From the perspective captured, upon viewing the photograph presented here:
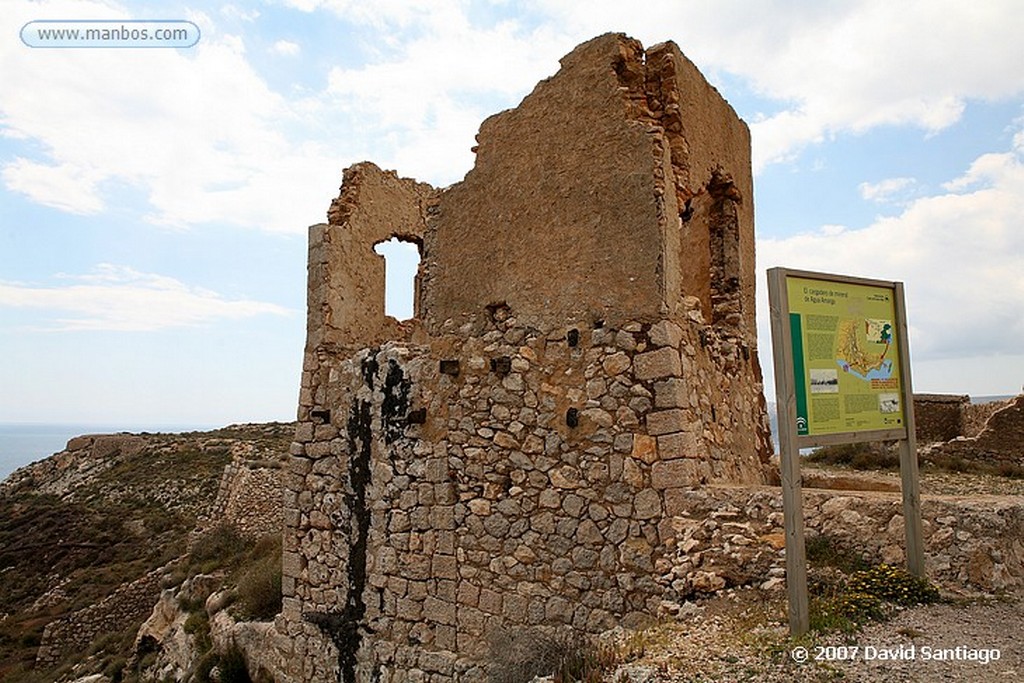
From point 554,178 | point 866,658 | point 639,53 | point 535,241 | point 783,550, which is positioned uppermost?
point 639,53

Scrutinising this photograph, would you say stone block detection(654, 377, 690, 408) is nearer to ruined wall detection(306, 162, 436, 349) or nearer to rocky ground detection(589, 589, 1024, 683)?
A: rocky ground detection(589, 589, 1024, 683)

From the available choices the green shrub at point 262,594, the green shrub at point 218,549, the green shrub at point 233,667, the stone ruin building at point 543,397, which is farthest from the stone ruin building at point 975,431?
the green shrub at point 218,549

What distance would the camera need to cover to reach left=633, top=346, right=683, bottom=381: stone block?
5.13 metres

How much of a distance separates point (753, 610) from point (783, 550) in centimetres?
47

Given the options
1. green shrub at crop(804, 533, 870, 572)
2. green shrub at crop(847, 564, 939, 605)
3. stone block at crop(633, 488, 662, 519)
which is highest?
stone block at crop(633, 488, 662, 519)

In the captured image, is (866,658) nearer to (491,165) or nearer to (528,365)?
(528,365)

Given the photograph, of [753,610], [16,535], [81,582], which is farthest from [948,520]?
[16,535]

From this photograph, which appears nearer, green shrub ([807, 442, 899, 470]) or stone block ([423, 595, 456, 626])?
stone block ([423, 595, 456, 626])

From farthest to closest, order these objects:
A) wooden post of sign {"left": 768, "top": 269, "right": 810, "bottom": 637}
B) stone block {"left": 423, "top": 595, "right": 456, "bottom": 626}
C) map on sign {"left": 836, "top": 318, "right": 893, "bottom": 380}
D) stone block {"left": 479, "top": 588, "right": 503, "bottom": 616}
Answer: stone block {"left": 423, "top": 595, "right": 456, "bottom": 626}, stone block {"left": 479, "top": 588, "right": 503, "bottom": 616}, map on sign {"left": 836, "top": 318, "right": 893, "bottom": 380}, wooden post of sign {"left": 768, "top": 269, "right": 810, "bottom": 637}

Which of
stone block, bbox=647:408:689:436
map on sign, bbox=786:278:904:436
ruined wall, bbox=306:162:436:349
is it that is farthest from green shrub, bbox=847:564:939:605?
ruined wall, bbox=306:162:436:349

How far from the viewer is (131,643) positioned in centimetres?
1190

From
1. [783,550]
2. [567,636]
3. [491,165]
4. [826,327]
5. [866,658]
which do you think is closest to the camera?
[866,658]

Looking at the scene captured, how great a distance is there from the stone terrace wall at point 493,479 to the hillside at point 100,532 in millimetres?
6039
